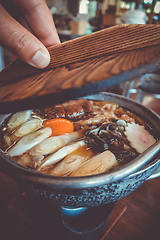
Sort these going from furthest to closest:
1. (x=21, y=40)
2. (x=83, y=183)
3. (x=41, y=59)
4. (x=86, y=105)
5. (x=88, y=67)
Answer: (x=86, y=105), (x=21, y=40), (x=41, y=59), (x=83, y=183), (x=88, y=67)

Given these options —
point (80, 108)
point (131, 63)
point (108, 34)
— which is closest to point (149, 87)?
point (80, 108)

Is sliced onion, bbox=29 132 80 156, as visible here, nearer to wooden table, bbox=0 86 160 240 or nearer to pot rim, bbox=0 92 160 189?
pot rim, bbox=0 92 160 189

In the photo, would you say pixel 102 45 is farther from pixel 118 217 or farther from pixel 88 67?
pixel 118 217

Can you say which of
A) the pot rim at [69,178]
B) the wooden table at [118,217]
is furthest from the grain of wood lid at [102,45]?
the wooden table at [118,217]

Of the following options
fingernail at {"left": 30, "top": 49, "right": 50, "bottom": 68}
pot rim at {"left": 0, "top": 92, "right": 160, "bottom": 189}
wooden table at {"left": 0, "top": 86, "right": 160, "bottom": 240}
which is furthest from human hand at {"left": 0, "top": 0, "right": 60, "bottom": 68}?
wooden table at {"left": 0, "top": 86, "right": 160, "bottom": 240}

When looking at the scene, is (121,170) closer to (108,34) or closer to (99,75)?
(99,75)

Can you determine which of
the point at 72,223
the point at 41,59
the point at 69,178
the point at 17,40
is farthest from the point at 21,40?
the point at 72,223
